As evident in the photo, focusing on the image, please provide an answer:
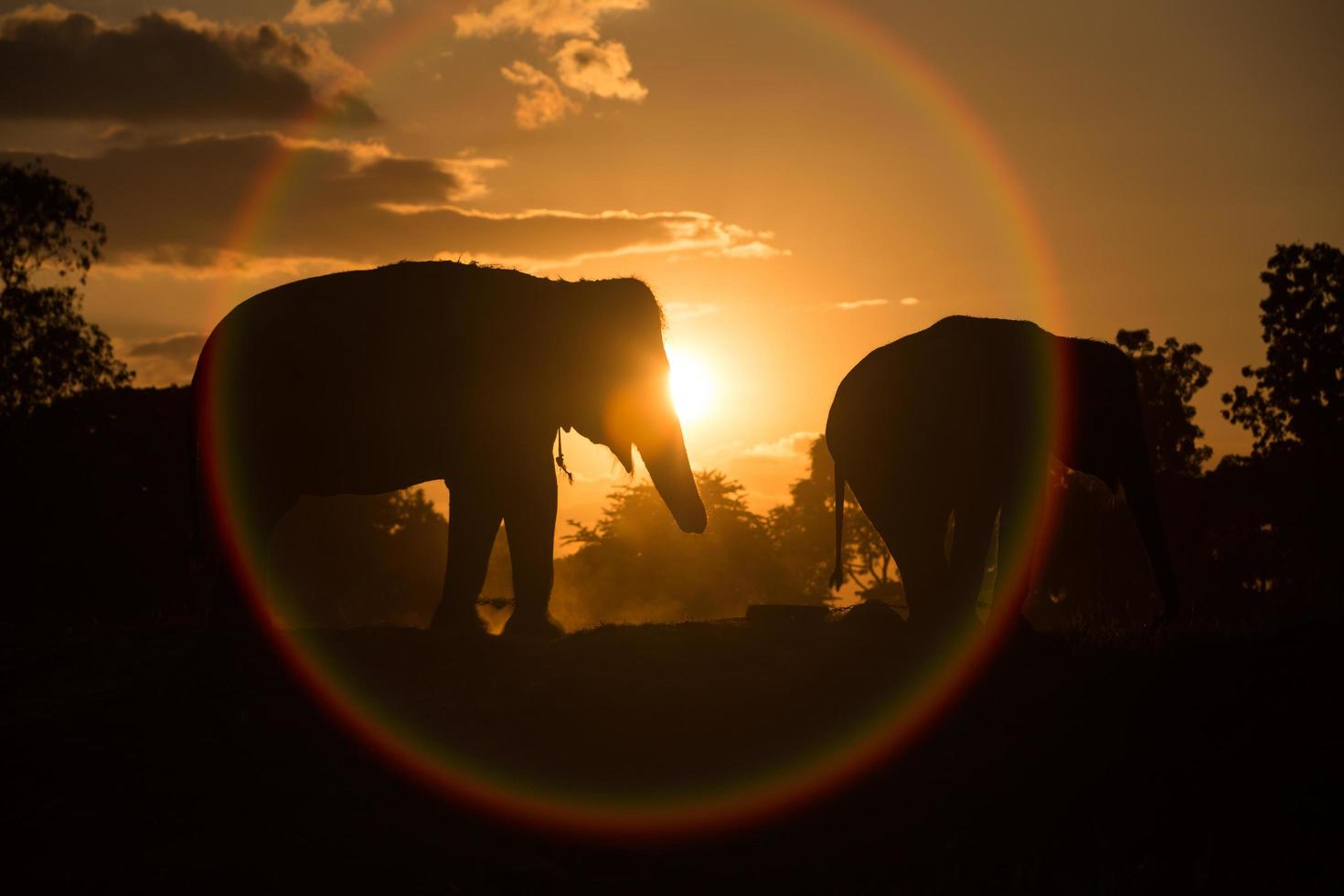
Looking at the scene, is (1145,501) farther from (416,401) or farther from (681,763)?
(416,401)

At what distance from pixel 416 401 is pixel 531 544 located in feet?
5.63

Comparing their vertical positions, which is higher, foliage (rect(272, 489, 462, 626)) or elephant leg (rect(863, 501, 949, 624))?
elephant leg (rect(863, 501, 949, 624))

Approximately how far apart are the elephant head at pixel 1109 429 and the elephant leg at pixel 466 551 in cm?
631

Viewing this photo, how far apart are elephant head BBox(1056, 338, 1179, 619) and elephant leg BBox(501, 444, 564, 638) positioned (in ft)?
18.8

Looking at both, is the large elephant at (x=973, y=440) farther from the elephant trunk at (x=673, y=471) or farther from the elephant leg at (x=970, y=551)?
the elephant trunk at (x=673, y=471)

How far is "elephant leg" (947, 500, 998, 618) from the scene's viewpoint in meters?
13.9

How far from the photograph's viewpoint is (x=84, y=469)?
38406 millimetres

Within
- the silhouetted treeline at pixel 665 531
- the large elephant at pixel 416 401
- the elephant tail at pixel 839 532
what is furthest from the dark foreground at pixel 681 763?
the silhouetted treeline at pixel 665 531

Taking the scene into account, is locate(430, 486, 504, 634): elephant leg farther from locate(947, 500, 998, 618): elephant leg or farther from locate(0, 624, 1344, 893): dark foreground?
locate(947, 500, 998, 618): elephant leg

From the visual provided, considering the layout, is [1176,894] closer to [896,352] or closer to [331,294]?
→ [896,352]

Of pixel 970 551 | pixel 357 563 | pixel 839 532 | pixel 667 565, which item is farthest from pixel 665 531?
pixel 970 551

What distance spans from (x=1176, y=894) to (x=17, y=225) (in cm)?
4167

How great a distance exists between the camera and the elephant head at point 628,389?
14.1m

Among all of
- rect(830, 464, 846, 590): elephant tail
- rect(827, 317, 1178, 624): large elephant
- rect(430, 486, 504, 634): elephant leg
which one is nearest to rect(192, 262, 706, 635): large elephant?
rect(430, 486, 504, 634): elephant leg
